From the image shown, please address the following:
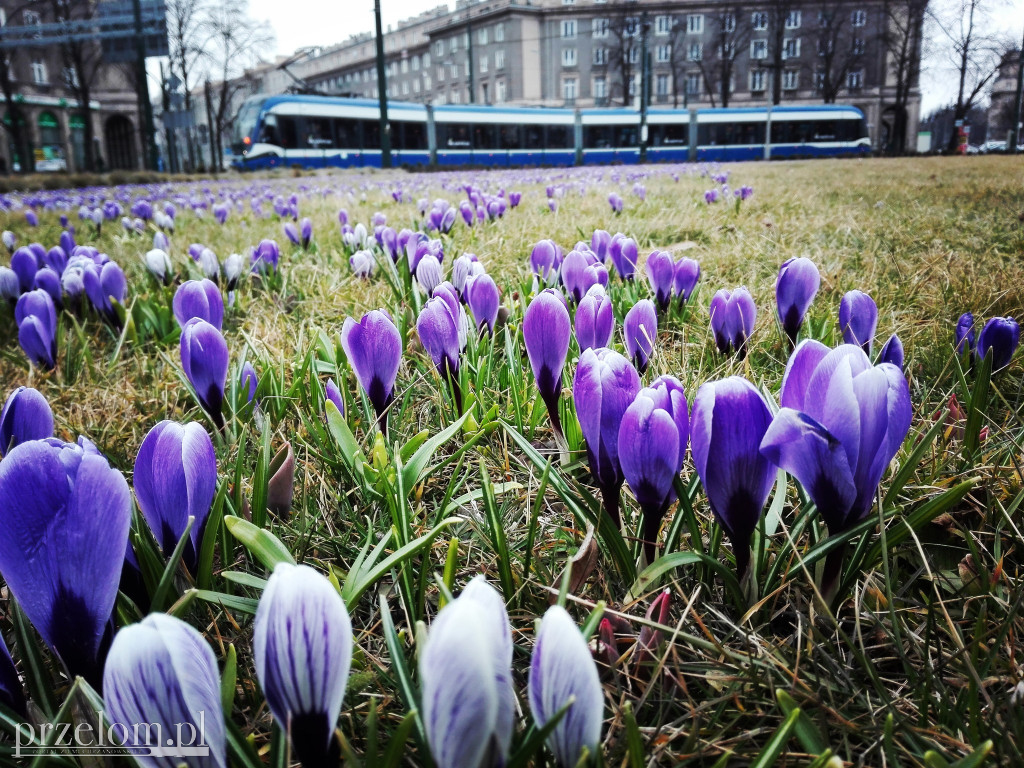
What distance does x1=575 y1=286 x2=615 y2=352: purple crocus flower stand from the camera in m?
1.31

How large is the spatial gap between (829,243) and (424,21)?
8440 centimetres

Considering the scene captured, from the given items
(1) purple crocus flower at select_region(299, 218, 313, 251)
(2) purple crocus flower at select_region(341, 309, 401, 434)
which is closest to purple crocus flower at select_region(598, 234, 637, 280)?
(2) purple crocus flower at select_region(341, 309, 401, 434)

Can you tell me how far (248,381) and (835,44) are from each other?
195ft

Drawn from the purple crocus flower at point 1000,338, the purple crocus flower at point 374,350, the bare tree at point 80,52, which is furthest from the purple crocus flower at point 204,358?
the bare tree at point 80,52

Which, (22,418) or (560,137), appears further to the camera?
(560,137)

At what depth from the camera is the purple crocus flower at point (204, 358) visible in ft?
4.15

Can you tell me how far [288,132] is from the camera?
2278 cm

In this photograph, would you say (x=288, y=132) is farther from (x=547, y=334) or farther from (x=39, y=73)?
(x=39, y=73)

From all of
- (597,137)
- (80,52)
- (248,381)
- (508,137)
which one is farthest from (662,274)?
(80,52)

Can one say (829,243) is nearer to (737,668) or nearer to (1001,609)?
(1001,609)

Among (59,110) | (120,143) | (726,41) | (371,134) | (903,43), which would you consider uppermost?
(726,41)

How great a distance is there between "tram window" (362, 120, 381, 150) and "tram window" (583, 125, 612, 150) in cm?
1047

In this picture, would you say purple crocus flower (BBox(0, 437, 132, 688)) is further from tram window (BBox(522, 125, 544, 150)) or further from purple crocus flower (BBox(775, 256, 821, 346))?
tram window (BBox(522, 125, 544, 150))

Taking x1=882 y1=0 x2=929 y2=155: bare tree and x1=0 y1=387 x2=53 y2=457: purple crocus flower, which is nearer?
x1=0 y1=387 x2=53 y2=457: purple crocus flower
